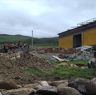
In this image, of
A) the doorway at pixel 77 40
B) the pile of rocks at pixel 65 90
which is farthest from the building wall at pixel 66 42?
the pile of rocks at pixel 65 90

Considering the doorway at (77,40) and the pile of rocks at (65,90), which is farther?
the doorway at (77,40)

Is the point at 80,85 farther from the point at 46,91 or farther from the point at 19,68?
the point at 19,68

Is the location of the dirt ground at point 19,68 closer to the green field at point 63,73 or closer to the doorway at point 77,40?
the green field at point 63,73

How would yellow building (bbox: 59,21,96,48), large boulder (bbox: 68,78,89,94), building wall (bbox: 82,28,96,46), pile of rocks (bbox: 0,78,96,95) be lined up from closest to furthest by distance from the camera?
pile of rocks (bbox: 0,78,96,95)
large boulder (bbox: 68,78,89,94)
building wall (bbox: 82,28,96,46)
yellow building (bbox: 59,21,96,48)

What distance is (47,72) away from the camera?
20.4m

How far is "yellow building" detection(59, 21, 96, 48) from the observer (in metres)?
56.1

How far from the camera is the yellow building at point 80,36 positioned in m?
56.1

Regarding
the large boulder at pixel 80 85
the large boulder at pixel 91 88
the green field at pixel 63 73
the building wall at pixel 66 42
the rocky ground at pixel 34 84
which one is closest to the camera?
the rocky ground at pixel 34 84

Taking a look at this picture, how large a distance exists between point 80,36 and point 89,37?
5.00 meters

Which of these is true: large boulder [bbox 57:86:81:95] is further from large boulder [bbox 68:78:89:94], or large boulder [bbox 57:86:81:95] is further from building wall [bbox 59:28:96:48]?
building wall [bbox 59:28:96:48]

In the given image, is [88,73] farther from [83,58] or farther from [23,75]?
[83,58]

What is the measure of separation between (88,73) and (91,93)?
19.2ft

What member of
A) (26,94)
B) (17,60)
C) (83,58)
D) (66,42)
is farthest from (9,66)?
(66,42)

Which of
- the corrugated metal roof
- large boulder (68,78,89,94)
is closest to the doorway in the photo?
the corrugated metal roof
